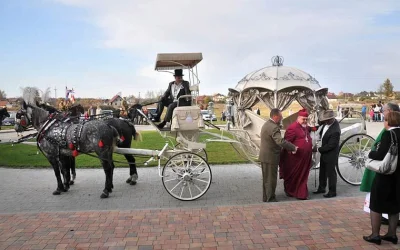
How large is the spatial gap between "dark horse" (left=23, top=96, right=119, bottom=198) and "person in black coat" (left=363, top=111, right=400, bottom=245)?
200 inches

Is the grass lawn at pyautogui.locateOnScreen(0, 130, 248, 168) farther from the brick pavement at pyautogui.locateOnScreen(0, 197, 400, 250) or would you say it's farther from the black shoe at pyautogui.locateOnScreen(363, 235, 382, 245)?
the black shoe at pyautogui.locateOnScreen(363, 235, 382, 245)

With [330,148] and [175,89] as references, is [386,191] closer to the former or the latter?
[330,148]

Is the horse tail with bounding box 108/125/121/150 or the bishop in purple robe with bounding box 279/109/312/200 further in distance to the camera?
the horse tail with bounding box 108/125/121/150

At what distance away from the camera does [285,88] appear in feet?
24.4

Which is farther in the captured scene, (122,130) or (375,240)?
(122,130)

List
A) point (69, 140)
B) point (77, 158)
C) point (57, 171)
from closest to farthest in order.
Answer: point (69, 140) < point (57, 171) < point (77, 158)

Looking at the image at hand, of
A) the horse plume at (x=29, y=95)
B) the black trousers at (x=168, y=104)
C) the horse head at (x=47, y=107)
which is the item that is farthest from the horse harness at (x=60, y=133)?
the black trousers at (x=168, y=104)

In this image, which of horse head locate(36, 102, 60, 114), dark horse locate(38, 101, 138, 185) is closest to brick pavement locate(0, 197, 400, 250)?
dark horse locate(38, 101, 138, 185)

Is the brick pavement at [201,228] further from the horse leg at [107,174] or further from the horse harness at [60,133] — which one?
the horse harness at [60,133]

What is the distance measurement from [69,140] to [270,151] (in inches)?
169

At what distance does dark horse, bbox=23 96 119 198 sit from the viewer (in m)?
7.00

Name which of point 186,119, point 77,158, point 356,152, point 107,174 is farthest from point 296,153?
point 77,158

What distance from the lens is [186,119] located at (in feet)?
22.6

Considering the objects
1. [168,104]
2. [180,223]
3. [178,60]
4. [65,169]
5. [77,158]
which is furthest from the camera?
[77,158]
